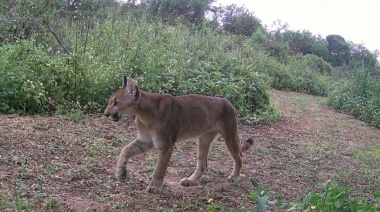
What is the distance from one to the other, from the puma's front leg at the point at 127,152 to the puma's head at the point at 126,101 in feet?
1.22

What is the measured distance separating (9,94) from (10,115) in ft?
1.33

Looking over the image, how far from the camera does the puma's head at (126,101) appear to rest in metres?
5.15

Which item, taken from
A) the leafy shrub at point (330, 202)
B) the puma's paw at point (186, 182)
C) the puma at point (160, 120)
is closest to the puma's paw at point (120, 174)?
the puma at point (160, 120)

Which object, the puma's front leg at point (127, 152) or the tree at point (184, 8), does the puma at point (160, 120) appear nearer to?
the puma's front leg at point (127, 152)

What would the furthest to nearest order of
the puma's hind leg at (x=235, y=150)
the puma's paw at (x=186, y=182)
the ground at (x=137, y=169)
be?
1. the puma's hind leg at (x=235, y=150)
2. the puma's paw at (x=186, y=182)
3. the ground at (x=137, y=169)

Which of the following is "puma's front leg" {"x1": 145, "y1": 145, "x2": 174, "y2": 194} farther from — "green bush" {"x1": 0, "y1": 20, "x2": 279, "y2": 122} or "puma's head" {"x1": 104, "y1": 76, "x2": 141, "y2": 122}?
"green bush" {"x1": 0, "y1": 20, "x2": 279, "y2": 122}

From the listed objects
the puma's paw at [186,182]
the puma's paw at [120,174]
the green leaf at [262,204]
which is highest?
the green leaf at [262,204]

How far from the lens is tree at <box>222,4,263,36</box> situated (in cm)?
2756

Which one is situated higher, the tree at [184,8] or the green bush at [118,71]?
the tree at [184,8]

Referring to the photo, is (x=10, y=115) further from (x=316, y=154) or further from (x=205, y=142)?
(x=316, y=154)

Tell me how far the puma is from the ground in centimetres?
24

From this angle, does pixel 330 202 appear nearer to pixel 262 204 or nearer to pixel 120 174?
pixel 262 204

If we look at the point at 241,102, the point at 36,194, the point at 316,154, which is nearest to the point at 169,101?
the point at 36,194

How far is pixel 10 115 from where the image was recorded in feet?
23.2
